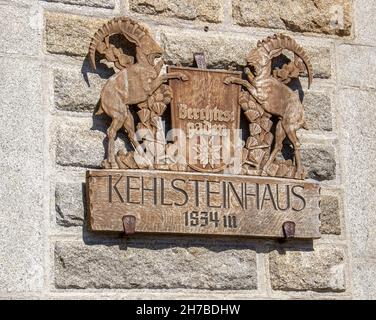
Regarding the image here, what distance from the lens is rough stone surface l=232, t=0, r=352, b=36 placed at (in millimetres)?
4191

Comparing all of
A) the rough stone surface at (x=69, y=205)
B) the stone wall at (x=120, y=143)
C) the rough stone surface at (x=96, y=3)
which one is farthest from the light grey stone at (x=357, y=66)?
the rough stone surface at (x=69, y=205)

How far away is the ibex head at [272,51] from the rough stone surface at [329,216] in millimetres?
421

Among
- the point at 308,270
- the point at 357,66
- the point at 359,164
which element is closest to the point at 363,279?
the point at 308,270

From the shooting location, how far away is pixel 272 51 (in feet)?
13.5

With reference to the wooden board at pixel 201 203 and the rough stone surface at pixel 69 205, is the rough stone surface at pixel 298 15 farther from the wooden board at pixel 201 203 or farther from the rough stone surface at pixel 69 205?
the rough stone surface at pixel 69 205

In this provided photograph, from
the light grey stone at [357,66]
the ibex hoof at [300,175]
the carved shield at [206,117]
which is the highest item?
the light grey stone at [357,66]

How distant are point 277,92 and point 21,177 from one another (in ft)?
3.13

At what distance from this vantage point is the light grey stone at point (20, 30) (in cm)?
386

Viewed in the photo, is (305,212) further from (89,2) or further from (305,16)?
(89,2)

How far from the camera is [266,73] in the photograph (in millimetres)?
4117

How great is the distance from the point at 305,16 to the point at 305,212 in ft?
2.41

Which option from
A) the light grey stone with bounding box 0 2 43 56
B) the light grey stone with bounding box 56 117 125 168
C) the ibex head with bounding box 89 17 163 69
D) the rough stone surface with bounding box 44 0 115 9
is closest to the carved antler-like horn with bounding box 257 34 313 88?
the ibex head with bounding box 89 17 163 69

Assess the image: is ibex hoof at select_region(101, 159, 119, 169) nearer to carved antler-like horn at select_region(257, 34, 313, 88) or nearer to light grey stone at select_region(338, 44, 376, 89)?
carved antler-like horn at select_region(257, 34, 313, 88)

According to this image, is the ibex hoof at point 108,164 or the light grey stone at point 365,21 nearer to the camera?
the ibex hoof at point 108,164
